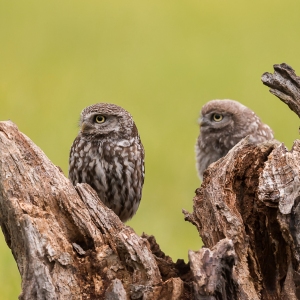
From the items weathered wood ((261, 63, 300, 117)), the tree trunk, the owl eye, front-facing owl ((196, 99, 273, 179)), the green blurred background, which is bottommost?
the tree trunk

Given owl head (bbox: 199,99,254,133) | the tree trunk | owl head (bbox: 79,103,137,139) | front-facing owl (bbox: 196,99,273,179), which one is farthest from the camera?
owl head (bbox: 199,99,254,133)

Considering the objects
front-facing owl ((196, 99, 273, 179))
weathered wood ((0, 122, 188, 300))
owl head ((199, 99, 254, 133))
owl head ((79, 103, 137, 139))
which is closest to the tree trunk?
weathered wood ((0, 122, 188, 300))

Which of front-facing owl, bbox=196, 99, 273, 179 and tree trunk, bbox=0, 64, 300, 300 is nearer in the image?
tree trunk, bbox=0, 64, 300, 300

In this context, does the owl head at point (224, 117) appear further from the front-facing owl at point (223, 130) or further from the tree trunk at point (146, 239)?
the tree trunk at point (146, 239)

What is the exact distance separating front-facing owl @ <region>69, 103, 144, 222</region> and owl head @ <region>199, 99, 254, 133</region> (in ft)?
5.38

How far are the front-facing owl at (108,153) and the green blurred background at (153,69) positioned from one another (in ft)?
8.50

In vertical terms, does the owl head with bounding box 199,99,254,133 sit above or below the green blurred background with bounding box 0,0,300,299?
below

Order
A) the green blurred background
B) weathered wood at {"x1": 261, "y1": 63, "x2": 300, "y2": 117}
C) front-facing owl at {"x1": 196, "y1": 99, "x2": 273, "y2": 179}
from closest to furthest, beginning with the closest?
weathered wood at {"x1": 261, "y1": 63, "x2": 300, "y2": 117} → front-facing owl at {"x1": 196, "y1": 99, "x2": 273, "y2": 179} → the green blurred background

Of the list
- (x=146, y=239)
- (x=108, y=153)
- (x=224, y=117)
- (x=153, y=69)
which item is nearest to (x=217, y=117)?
(x=224, y=117)

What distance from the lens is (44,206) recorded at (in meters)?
4.23

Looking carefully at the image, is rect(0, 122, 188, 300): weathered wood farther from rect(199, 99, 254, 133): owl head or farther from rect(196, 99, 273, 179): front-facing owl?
rect(199, 99, 254, 133): owl head

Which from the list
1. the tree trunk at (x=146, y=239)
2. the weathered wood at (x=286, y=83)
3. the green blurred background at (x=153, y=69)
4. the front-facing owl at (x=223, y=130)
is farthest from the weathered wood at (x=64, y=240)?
the green blurred background at (x=153, y=69)

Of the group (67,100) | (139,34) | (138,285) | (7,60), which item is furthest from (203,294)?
(139,34)

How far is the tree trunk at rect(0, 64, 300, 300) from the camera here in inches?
149
